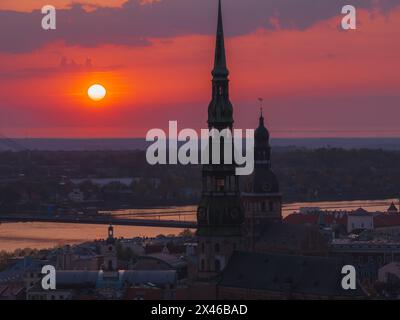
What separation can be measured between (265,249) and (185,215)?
4500 centimetres

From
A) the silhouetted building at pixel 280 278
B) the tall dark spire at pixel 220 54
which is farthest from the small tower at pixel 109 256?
the silhouetted building at pixel 280 278

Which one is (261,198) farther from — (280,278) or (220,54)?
(280,278)

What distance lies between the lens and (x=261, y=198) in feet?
102

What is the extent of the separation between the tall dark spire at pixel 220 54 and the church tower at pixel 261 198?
5237 millimetres

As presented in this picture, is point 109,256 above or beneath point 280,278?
above

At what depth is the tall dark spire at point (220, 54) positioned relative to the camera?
83.6ft

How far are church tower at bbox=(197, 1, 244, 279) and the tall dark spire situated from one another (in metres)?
0.69

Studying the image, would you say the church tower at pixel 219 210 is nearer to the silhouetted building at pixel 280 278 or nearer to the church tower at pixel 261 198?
the silhouetted building at pixel 280 278

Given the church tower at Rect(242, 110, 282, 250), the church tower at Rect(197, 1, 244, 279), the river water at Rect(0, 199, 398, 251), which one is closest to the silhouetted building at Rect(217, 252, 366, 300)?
the church tower at Rect(197, 1, 244, 279)

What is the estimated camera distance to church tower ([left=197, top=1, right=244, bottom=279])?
2452cm

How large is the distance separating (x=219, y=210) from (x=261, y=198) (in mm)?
6499

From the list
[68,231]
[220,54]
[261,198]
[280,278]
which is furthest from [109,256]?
[68,231]

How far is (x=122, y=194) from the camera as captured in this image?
309 feet
